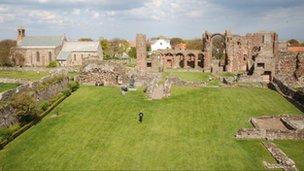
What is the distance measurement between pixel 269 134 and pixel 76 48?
278 feet

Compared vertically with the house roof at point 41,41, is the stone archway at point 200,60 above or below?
below

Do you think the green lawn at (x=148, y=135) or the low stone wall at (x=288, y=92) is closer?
the green lawn at (x=148, y=135)

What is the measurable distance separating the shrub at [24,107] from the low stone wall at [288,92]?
970 inches

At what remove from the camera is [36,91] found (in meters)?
43.0

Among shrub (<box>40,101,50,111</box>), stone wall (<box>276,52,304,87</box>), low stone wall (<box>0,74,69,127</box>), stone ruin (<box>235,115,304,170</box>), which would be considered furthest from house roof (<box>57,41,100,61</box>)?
stone ruin (<box>235,115,304,170</box>)

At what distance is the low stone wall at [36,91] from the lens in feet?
114

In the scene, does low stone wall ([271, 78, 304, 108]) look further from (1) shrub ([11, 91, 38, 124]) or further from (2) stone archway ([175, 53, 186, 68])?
(2) stone archway ([175, 53, 186, 68])

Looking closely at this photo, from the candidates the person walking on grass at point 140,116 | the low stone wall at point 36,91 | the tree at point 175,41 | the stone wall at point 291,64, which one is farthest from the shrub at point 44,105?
the tree at point 175,41

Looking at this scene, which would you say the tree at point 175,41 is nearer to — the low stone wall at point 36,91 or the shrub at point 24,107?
the low stone wall at point 36,91

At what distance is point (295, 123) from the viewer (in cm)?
3375

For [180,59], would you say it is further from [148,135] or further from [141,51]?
[148,135]

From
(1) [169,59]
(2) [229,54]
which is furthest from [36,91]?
(1) [169,59]

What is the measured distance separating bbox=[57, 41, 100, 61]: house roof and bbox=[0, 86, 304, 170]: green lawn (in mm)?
62757

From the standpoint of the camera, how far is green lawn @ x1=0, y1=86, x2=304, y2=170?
86.6ft
